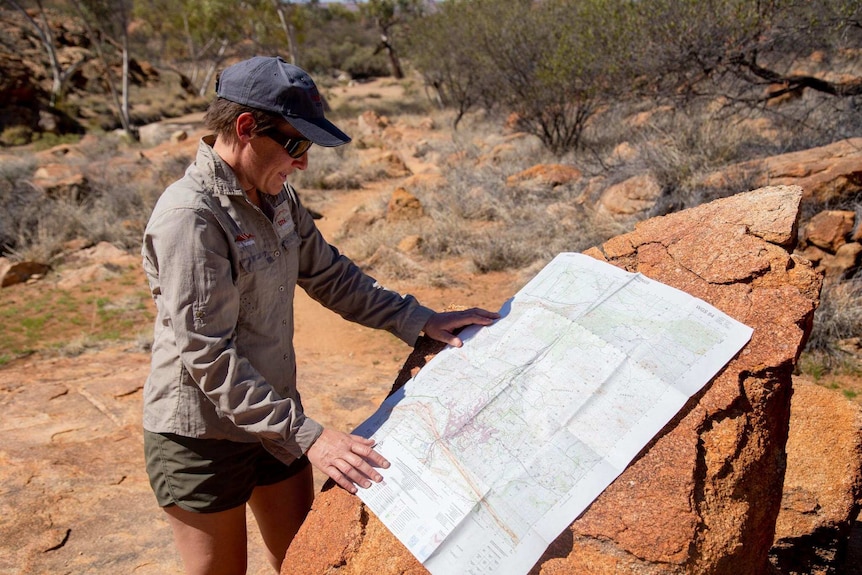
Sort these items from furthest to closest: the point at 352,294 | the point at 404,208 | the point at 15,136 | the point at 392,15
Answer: the point at 392,15, the point at 15,136, the point at 404,208, the point at 352,294

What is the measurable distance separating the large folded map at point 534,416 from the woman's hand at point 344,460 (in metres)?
0.03

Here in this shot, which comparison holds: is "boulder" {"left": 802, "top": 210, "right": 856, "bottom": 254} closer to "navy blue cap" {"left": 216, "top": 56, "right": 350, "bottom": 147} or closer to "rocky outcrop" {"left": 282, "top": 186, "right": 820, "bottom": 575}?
"rocky outcrop" {"left": 282, "top": 186, "right": 820, "bottom": 575}

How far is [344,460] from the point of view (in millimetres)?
1437

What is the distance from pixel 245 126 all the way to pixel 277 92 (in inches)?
4.5

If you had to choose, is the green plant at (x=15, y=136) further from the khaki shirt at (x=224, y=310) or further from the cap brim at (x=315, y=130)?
the cap brim at (x=315, y=130)

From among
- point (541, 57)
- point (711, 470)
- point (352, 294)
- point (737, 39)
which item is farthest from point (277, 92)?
point (541, 57)

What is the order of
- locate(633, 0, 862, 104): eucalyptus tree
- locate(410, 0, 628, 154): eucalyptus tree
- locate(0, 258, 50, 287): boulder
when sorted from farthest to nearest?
locate(410, 0, 628, 154): eucalyptus tree
locate(0, 258, 50, 287): boulder
locate(633, 0, 862, 104): eucalyptus tree

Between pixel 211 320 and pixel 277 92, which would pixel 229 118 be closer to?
pixel 277 92

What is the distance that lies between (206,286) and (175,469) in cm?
56

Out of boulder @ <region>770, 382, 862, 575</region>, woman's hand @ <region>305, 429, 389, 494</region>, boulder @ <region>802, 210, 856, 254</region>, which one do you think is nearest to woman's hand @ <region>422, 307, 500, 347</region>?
woman's hand @ <region>305, 429, 389, 494</region>

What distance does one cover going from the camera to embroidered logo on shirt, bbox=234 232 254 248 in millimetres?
1483

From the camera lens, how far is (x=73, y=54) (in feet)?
80.2

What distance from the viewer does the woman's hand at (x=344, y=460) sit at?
1424mm

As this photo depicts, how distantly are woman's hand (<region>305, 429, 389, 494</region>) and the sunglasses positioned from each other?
67 cm
